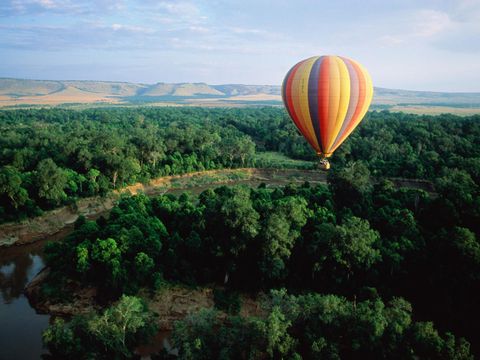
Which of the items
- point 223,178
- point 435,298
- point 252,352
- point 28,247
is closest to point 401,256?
point 435,298

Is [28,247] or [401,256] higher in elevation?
[401,256]

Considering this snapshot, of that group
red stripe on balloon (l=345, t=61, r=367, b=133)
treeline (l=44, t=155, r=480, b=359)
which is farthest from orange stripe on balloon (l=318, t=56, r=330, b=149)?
treeline (l=44, t=155, r=480, b=359)

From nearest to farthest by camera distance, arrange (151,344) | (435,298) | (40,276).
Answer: (151,344) < (435,298) < (40,276)

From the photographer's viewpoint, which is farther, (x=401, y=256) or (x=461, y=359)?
(x=401, y=256)

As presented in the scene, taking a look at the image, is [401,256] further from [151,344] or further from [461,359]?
[151,344]

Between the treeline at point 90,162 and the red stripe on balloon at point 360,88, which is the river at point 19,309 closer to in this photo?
the treeline at point 90,162

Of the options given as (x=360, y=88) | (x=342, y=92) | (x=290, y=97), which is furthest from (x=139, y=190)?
(x=360, y=88)

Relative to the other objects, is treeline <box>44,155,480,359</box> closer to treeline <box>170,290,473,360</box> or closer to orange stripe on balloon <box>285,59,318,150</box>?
treeline <box>170,290,473,360</box>

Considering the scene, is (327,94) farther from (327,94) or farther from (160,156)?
(160,156)

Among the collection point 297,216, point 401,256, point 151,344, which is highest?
point 297,216

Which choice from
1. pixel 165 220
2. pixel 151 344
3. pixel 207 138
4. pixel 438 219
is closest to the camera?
pixel 151 344
